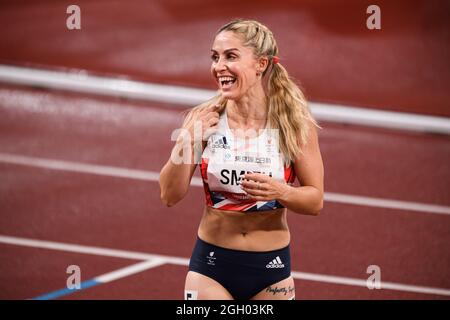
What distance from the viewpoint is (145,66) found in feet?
34.8

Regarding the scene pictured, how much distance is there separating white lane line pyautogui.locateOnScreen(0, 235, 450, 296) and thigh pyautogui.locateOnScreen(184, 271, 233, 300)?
2.79 meters

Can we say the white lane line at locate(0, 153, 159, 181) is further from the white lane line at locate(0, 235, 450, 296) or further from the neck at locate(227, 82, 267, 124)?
the neck at locate(227, 82, 267, 124)

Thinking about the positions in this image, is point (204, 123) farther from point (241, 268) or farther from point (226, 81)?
point (241, 268)

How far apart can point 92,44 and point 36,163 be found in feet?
9.84

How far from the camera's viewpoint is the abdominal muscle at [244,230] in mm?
3910

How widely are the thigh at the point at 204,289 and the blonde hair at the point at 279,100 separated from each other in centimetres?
75

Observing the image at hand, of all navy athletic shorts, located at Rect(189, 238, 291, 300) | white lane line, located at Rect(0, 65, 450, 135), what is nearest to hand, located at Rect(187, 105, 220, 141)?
navy athletic shorts, located at Rect(189, 238, 291, 300)
